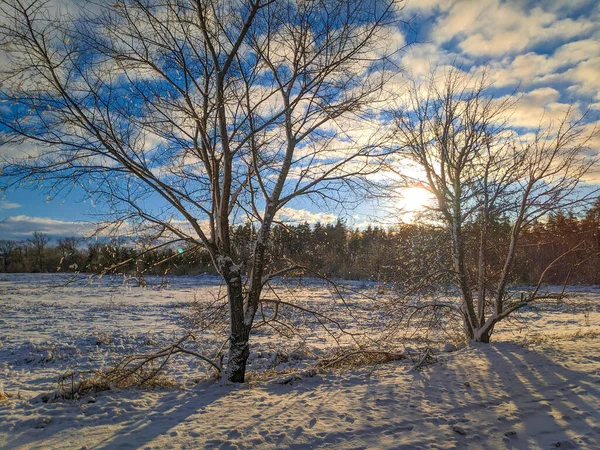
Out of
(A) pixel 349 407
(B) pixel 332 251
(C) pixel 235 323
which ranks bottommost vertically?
(A) pixel 349 407

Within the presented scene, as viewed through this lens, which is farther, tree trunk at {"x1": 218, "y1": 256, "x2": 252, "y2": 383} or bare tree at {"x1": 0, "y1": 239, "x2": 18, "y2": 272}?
bare tree at {"x1": 0, "y1": 239, "x2": 18, "y2": 272}

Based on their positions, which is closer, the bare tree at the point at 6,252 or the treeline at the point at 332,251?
the treeline at the point at 332,251

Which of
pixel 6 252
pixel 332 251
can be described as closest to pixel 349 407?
pixel 332 251

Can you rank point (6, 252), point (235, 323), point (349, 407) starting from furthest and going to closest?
point (6, 252)
point (235, 323)
point (349, 407)

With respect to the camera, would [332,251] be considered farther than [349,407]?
Yes

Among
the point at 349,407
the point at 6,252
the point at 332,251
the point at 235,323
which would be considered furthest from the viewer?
the point at 6,252

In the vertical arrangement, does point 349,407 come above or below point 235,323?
below

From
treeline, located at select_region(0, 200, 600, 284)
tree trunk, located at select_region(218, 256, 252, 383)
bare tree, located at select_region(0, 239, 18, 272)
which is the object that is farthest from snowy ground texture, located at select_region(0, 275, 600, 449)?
bare tree, located at select_region(0, 239, 18, 272)

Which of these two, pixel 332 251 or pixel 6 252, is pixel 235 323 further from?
pixel 6 252

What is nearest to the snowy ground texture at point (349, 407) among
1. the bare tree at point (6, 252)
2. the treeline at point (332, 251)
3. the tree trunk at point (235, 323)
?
the tree trunk at point (235, 323)

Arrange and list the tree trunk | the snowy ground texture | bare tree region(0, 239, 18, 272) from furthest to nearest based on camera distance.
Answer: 1. bare tree region(0, 239, 18, 272)
2. the tree trunk
3. the snowy ground texture

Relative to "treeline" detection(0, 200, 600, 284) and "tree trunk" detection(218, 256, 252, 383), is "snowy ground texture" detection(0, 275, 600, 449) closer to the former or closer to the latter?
"tree trunk" detection(218, 256, 252, 383)

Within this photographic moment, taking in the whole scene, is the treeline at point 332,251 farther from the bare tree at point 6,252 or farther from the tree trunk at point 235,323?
the bare tree at point 6,252

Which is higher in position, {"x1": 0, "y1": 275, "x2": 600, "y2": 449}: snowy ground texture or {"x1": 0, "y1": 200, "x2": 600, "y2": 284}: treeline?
{"x1": 0, "y1": 200, "x2": 600, "y2": 284}: treeline
